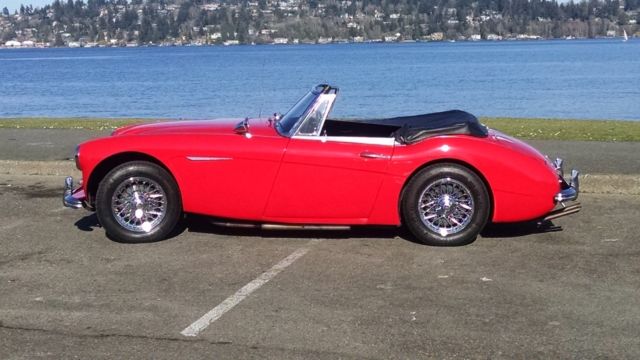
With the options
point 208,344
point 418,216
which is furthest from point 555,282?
point 208,344

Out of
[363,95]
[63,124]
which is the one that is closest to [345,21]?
[363,95]

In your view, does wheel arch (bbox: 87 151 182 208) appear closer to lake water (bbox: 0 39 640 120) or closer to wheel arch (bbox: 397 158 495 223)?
wheel arch (bbox: 397 158 495 223)

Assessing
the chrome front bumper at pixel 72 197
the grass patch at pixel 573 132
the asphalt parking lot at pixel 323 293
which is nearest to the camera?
the asphalt parking lot at pixel 323 293

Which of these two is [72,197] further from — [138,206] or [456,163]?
[456,163]

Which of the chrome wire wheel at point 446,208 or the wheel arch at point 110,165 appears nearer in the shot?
the chrome wire wheel at point 446,208

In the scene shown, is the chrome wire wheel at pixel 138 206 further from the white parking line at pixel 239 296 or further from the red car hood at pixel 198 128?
the white parking line at pixel 239 296

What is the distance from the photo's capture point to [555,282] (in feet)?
20.1

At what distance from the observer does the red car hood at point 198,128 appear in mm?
7291

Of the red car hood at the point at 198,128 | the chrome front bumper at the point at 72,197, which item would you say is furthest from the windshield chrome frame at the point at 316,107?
the chrome front bumper at the point at 72,197

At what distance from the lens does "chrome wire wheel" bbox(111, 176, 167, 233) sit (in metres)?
7.23

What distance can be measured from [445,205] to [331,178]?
0.91 m

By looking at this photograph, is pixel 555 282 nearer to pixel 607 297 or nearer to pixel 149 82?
pixel 607 297

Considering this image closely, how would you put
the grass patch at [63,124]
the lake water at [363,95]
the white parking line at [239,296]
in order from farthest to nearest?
the lake water at [363,95], the grass patch at [63,124], the white parking line at [239,296]

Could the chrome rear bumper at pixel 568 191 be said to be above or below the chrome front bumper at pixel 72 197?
below
